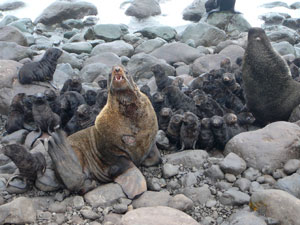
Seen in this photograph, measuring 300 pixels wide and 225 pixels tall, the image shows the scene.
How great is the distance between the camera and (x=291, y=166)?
615 cm

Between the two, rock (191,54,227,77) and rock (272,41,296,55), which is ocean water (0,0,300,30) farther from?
rock (191,54,227,77)

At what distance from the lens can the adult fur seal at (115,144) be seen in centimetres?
564

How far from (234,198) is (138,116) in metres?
1.74

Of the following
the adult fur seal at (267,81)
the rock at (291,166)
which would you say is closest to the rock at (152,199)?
the rock at (291,166)

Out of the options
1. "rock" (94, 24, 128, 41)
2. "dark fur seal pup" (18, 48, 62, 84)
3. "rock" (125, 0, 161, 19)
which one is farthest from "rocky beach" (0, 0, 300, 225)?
"rock" (125, 0, 161, 19)

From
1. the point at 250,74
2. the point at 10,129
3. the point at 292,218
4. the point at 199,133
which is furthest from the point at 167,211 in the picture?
the point at 10,129

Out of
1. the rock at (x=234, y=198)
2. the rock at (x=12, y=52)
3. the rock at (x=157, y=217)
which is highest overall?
the rock at (x=157, y=217)

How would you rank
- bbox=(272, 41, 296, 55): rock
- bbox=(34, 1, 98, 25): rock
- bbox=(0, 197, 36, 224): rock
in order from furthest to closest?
bbox=(34, 1, 98, 25): rock
bbox=(272, 41, 296, 55): rock
bbox=(0, 197, 36, 224): rock

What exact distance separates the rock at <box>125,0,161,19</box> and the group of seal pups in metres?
15.8

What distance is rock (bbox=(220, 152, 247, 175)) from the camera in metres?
6.10

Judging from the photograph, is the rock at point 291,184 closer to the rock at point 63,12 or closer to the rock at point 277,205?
the rock at point 277,205

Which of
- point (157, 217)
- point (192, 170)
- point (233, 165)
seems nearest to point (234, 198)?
point (233, 165)

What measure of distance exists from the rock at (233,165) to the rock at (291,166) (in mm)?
608

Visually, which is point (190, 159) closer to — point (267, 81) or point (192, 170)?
point (192, 170)
